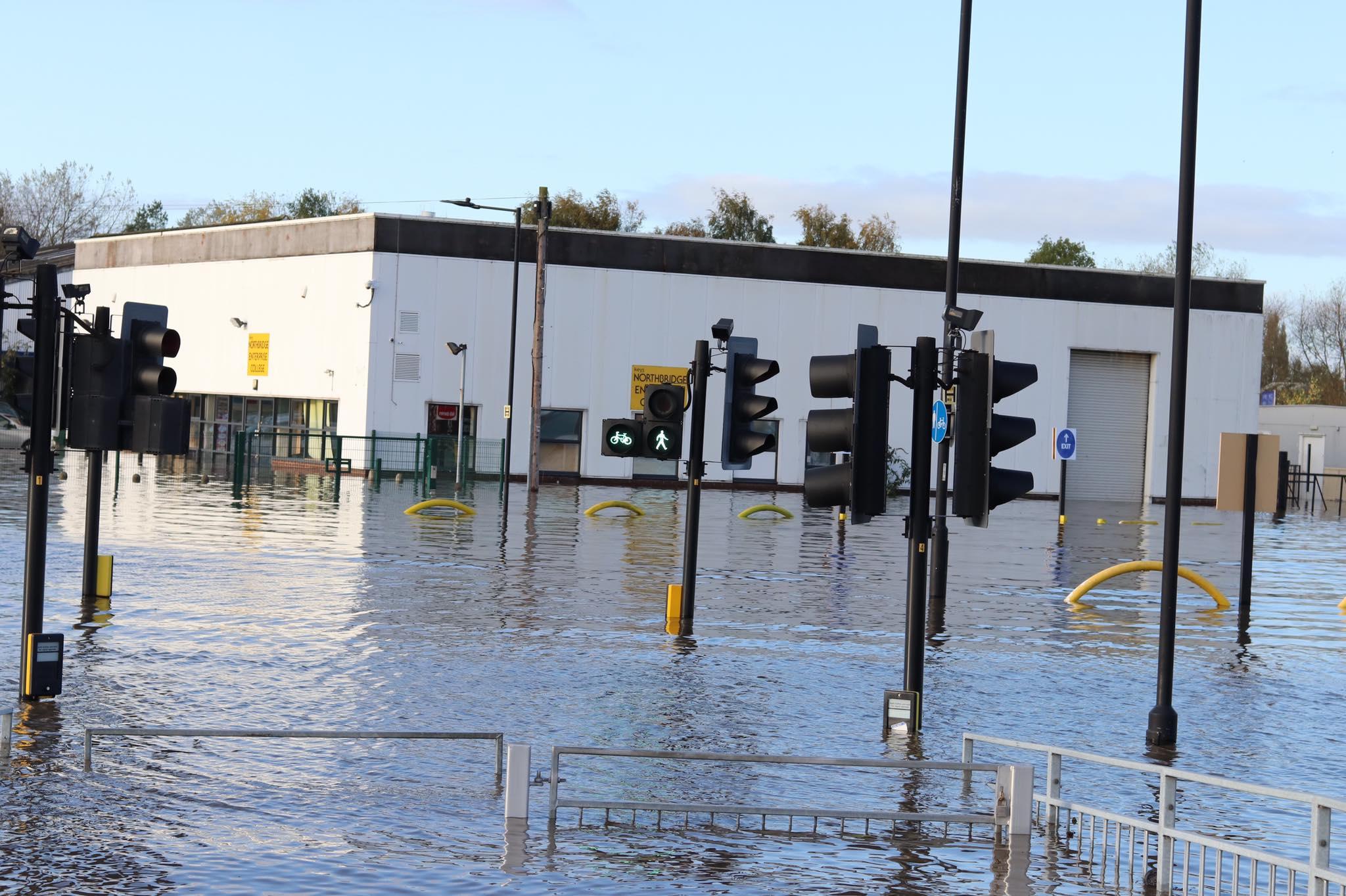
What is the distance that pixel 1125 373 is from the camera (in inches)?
2357

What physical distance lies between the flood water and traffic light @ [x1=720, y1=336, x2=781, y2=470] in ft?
6.07

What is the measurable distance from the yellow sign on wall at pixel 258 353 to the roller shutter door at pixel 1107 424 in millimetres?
29333

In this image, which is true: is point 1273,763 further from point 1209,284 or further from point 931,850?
point 1209,284

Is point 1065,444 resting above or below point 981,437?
above

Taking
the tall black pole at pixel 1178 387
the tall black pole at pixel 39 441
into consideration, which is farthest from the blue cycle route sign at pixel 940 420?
the tall black pole at pixel 39 441

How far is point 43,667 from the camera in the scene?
10.6m

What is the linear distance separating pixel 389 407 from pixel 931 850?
47.2m

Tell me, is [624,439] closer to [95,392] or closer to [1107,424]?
[95,392]

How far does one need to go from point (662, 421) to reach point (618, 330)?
39.6m

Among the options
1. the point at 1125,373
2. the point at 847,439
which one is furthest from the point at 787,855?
the point at 1125,373

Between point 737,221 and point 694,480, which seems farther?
point 737,221

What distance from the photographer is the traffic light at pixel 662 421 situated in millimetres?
15602

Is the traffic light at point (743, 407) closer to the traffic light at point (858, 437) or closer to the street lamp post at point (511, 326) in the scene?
the traffic light at point (858, 437)

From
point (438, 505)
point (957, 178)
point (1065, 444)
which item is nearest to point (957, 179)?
point (957, 178)
